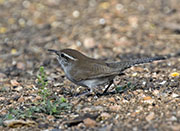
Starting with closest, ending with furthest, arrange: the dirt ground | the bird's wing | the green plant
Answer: the dirt ground → the green plant → the bird's wing

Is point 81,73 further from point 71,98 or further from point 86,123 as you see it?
point 86,123

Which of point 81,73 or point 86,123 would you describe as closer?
point 86,123

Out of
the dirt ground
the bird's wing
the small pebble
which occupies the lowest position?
the dirt ground

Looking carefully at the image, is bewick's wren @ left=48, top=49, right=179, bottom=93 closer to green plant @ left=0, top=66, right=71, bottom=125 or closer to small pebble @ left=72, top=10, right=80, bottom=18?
green plant @ left=0, top=66, right=71, bottom=125

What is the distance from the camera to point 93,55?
10836 mm

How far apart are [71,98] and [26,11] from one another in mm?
8164

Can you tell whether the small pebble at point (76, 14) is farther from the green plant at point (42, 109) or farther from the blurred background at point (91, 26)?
the green plant at point (42, 109)

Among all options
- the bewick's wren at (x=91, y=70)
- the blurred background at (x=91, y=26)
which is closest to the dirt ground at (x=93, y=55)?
the blurred background at (x=91, y=26)

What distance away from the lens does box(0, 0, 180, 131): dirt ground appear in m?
5.96

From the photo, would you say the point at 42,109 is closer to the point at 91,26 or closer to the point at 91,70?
the point at 91,70

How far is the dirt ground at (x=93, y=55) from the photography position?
5961 mm

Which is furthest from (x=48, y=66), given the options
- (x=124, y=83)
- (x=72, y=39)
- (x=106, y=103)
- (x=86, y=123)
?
(x=86, y=123)

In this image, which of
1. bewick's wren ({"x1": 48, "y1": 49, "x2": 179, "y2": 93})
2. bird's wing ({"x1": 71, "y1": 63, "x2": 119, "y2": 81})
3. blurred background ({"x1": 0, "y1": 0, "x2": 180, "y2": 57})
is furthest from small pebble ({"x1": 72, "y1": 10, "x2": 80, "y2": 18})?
bird's wing ({"x1": 71, "y1": 63, "x2": 119, "y2": 81})

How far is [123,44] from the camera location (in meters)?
11.4
